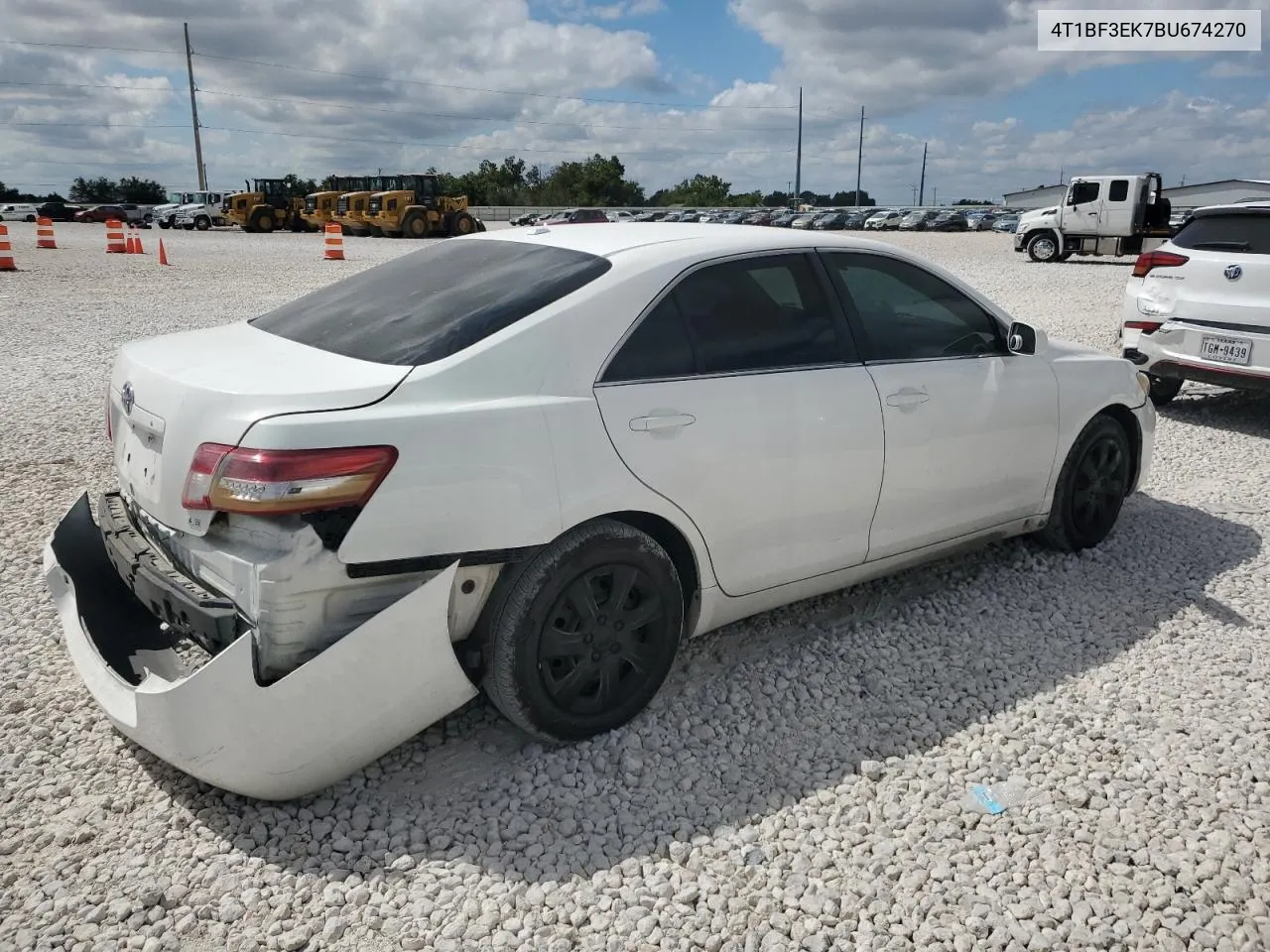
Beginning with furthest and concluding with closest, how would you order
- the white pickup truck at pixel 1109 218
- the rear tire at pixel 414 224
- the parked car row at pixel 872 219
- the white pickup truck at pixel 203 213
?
the parked car row at pixel 872 219, the white pickup truck at pixel 203 213, the rear tire at pixel 414 224, the white pickup truck at pixel 1109 218

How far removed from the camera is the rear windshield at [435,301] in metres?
2.92

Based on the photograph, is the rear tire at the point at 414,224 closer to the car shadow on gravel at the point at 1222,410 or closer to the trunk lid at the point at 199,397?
the car shadow on gravel at the point at 1222,410

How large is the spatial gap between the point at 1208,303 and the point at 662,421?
580 cm

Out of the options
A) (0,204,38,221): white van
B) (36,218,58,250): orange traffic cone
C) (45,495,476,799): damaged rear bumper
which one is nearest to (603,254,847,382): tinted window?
(45,495,476,799): damaged rear bumper

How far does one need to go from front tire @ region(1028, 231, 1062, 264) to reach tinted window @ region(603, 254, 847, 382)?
85.8 feet

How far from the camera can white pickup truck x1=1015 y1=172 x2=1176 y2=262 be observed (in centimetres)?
2528

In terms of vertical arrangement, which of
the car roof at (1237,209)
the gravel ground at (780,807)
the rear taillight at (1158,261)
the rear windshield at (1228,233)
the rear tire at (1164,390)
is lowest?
the gravel ground at (780,807)

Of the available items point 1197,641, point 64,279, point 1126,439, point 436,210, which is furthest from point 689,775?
point 436,210

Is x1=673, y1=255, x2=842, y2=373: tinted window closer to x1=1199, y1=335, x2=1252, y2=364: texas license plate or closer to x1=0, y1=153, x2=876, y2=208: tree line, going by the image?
x1=1199, y1=335, x2=1252, y2=364: texas license plate

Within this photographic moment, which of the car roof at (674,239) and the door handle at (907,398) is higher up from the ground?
the car roof at (674,239)

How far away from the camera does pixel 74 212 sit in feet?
179

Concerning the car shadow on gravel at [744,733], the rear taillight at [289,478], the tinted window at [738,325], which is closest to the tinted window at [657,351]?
the tinted window at [738,325]

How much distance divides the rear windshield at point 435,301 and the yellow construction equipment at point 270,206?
41.0m

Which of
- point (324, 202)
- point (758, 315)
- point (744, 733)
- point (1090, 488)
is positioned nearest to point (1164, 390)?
point (1090, 488)
